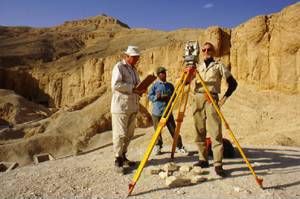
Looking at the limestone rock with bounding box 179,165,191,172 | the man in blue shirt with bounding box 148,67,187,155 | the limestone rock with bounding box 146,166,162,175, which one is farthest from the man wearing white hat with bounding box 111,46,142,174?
the man in blue shirt with bounding box 148,67,187,155

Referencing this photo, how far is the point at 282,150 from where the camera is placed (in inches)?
273

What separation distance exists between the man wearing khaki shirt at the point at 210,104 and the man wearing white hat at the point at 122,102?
0.98 meters

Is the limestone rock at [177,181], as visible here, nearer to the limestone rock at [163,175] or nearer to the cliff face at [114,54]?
the limestone rock at [163,175]

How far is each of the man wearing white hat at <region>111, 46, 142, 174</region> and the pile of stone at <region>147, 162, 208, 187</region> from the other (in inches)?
22.5

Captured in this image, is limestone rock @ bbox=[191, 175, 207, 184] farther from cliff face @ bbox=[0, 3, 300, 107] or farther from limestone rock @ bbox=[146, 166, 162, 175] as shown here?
cliff face @ bbox=[0, 3, 300, 107]

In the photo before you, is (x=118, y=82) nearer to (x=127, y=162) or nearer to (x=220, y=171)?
(x=127, y=162)

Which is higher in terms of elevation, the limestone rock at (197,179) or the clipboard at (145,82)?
the clipboard at (145,82)

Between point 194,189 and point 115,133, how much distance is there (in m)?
1.57

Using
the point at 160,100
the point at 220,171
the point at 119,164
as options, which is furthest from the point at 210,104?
the point at 160,100

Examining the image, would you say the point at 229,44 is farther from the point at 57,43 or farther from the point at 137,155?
the point at 57,43

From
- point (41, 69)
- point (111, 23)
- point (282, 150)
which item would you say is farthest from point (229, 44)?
point (111, 23)

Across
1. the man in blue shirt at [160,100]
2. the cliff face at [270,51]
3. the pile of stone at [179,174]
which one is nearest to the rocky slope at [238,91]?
Answer: the cliff face at [270,51]

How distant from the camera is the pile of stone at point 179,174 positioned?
14.5 ft

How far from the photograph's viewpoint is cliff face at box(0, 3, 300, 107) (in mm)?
15875
